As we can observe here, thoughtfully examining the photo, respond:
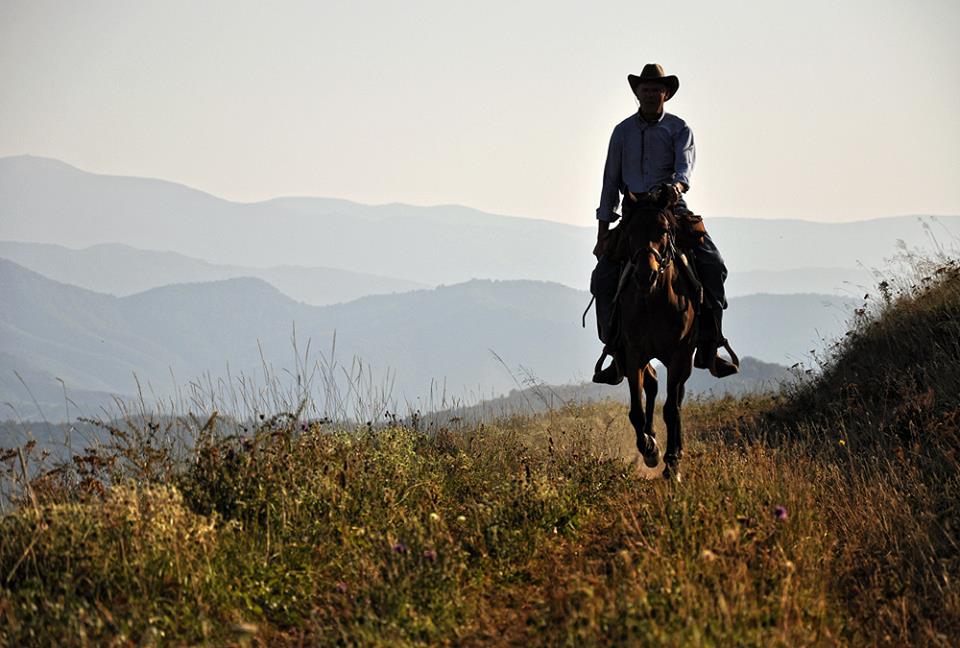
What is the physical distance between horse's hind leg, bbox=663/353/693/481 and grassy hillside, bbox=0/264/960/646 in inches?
24.2

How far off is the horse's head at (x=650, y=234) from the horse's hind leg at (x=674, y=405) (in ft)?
2.96

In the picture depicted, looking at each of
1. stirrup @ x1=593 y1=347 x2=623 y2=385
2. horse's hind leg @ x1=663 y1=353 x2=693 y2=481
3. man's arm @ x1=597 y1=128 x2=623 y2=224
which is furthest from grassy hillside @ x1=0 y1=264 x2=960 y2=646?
man's arm @ x1=597 y1=128 x2=623 y2=224

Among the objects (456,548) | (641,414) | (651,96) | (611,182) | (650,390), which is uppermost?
(651,96)

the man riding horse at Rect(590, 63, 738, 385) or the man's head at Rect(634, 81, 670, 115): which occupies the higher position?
the man's head at Rect(634, 81, 670, 115)

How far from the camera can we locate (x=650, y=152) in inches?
411

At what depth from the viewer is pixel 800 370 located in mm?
17922

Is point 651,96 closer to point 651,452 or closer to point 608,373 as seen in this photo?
point 608,373

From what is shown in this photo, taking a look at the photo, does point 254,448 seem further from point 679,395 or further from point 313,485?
point 679,395

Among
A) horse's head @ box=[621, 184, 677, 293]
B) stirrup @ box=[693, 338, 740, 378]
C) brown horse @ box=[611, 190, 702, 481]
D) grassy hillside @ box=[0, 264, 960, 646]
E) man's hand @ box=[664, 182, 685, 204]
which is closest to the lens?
grassy hillside @ box=[0, 264, 960, 646]

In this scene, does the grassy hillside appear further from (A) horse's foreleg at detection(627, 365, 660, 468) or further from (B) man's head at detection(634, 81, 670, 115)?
(B) man's head at detection(634, 81, 670, 115)

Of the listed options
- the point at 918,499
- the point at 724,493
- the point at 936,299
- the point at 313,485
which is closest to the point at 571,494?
the point at 724,493

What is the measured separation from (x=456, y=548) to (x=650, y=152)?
5.42 m

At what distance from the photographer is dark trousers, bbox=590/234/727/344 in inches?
412

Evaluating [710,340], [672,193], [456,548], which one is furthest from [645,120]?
[456,548]
